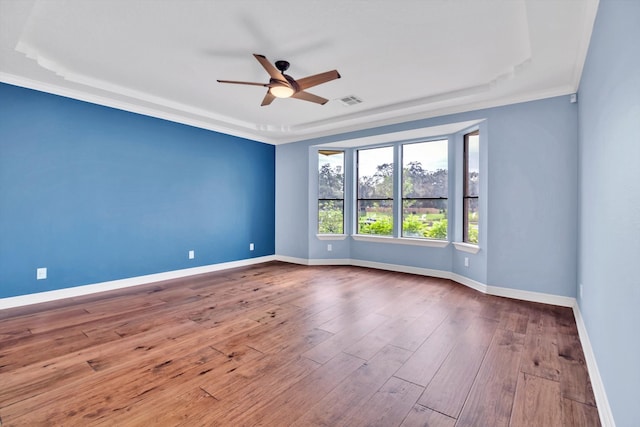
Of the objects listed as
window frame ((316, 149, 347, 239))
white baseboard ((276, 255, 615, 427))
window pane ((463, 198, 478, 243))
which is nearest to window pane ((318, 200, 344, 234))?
window frame ((316, 149, 347, 239))

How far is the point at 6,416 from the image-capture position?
1.66 meters

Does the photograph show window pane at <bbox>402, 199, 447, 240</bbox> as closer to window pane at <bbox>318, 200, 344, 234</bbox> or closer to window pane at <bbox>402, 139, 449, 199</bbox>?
window pane at <bbox>402, 139, 449, 199</bbox>

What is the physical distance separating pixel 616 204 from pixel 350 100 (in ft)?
10.9

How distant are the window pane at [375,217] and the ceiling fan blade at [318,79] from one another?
3.19m

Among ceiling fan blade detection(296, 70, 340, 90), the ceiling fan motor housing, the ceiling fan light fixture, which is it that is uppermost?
the ceiling fan motor housing

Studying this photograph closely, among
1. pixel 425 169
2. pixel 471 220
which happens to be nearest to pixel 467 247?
pixel 471 220

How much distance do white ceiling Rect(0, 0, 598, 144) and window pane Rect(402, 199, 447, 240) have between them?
5.20 feet

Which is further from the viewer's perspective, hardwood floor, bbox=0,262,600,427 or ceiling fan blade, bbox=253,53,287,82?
ceiling fan blade, bbox=253,53,287,82

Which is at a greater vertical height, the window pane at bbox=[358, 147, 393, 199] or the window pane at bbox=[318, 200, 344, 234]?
the window pane at bbox=[358, 147, 393, 199]

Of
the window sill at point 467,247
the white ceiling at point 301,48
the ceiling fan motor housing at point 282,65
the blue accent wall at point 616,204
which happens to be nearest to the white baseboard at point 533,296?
the blue accent wall at point 616,204

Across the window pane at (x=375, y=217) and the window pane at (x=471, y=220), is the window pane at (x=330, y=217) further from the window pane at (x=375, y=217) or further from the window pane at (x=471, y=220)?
the window pane at (x=471, y=220)

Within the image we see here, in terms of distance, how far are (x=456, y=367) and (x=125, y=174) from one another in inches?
185

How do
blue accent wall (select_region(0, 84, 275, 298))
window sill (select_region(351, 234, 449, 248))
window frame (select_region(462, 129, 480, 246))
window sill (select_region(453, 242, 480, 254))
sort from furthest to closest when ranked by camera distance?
window sill (select_region(351, 234, 449, 248)) < window frame (select_region(462, 129, 480, 246)) < window sill (select_region(453, 242, 480, 254)) < blue accent wall (select_region(0, 84, 275, 298))

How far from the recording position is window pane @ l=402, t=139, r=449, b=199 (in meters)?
5.01
